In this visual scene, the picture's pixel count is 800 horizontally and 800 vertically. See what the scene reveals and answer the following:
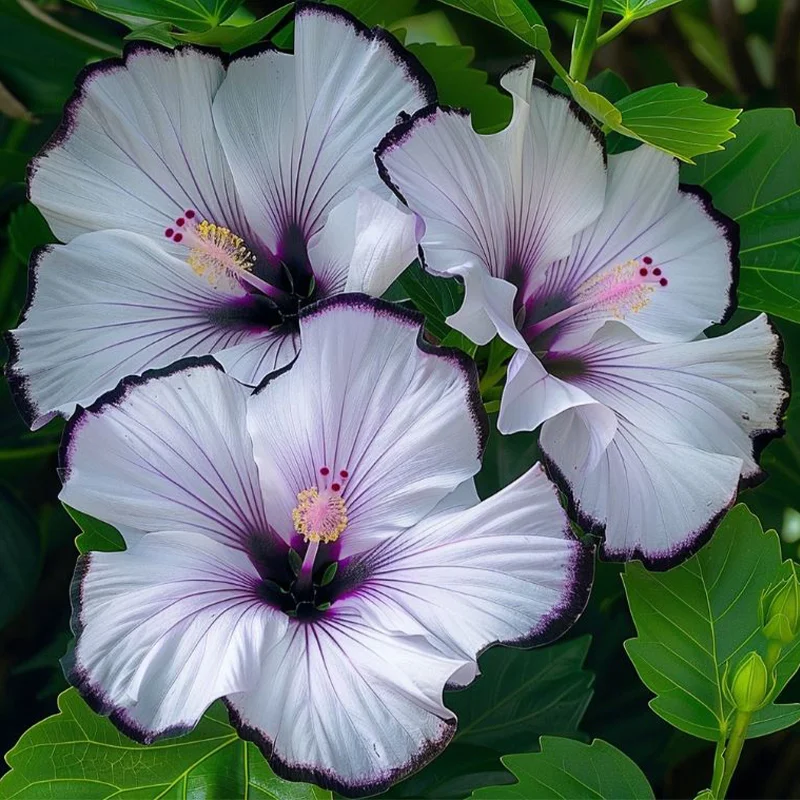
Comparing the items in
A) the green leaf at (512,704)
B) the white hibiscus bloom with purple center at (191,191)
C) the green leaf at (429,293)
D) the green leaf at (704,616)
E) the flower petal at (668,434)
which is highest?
the white hibiscus bloom with purple center at (191,191)

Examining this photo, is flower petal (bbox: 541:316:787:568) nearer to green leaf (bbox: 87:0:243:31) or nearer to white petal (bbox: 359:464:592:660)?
white petal (bbox: 359:464:592:660)

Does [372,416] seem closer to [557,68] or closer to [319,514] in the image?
[319,514]

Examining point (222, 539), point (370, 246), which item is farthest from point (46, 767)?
point (370, 246)

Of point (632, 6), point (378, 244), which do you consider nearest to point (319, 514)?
point (378, 244)


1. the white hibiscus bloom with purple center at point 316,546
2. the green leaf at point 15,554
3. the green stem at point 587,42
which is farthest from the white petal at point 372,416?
the green leaf at point 15,554

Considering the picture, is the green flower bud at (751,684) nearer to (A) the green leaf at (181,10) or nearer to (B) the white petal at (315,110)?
(B) the white petal at (315,110)

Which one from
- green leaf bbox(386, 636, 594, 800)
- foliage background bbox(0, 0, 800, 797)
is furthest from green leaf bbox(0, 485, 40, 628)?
green leaf bbox(386, 636, 594, 800)

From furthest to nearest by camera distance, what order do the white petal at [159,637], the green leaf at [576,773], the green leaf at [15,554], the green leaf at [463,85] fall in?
the green leaf at [15,554] < the green leaf at [463,85] < the green leaf at [576,773] < the white petal at [159,637]
